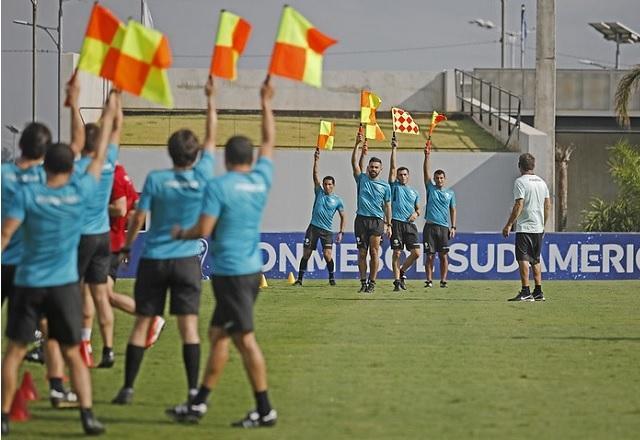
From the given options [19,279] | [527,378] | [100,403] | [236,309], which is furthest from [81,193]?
[527,378]

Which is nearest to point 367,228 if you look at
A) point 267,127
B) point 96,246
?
point 96,246

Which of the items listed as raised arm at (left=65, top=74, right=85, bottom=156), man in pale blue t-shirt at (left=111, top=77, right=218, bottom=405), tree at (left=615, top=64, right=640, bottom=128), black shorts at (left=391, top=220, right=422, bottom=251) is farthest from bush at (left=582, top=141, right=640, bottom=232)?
man in pale blue t-shirt at (left=111, top=77, right=218, bottom=405)

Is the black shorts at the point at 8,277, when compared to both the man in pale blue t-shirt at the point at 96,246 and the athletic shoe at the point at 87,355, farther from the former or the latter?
the athletic shoe at the point at 87,355

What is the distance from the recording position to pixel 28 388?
10906 millimetres

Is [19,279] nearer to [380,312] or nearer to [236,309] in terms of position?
[236,309]

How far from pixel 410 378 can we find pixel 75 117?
11.9 feet

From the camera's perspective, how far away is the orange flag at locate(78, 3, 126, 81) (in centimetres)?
1175

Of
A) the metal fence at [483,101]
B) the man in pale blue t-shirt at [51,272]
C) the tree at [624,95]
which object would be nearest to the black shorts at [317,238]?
the tree at [624,95]

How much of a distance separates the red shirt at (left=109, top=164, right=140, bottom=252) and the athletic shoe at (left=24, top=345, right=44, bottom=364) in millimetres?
1213

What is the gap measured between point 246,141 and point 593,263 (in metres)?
22.6

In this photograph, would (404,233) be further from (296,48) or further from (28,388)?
(28,388)

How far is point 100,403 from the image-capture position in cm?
1098

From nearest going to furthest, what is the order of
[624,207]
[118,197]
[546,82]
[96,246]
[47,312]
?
[47,312] < [96,246] < [118,197] < [546,82] < [624,207]

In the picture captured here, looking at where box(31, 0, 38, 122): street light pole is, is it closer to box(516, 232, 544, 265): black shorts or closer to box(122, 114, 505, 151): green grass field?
box(122, 114, 505, 151): green grass field
